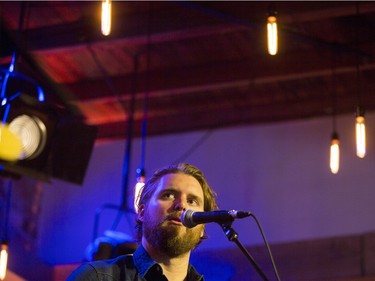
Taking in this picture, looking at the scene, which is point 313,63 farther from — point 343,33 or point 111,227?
point 111,227

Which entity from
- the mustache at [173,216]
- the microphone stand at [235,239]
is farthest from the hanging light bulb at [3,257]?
the microphone stand at [235,239]

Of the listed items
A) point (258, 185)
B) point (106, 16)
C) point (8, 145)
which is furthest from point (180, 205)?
point (258, 185)

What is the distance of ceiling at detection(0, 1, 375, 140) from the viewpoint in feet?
23.1

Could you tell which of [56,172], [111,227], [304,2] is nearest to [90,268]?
[56,172]

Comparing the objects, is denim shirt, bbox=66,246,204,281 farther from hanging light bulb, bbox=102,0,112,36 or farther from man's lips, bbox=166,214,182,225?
hanging light bulb, bbox=102,0,112,36

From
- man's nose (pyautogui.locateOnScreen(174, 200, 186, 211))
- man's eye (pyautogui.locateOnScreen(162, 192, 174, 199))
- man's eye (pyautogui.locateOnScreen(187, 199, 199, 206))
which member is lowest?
man's nose (pyautogui.locateOnScreen(174, 200, 186, 211))

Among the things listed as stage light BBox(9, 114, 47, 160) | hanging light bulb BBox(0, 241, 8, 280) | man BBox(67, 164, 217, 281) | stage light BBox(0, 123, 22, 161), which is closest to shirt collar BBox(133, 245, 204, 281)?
man BBox(67, 164, 217, 281)

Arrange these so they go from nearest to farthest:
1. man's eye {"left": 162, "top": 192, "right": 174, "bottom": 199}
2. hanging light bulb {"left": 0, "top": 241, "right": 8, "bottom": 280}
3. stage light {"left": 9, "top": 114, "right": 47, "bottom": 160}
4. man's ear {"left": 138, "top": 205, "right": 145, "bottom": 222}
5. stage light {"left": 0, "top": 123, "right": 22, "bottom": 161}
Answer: man's eye {"left": 162, "top": 192, "right": 174, "bottom": 199} → man's ear {"left": 138, "top": 205, "right": 145, "bottom": 222} → stage light {"left": 0, "top": 123, "right": 22, "bottom": 161} → stage light {"left": 9, "top": 114, "right": 47, "bottom": 160} → hanging light bulb {"left": 0, "top": 241, "right": 8, "bottom": 280}

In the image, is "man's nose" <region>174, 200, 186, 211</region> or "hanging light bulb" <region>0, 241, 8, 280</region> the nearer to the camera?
"man's nose" <region>174, 200, 186, 211</region>

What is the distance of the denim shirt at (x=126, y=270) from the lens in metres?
3.06

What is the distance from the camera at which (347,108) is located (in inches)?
355

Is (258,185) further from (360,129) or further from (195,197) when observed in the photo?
(195,197)

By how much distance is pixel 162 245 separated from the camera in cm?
322

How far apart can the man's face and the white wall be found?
16.7ft
